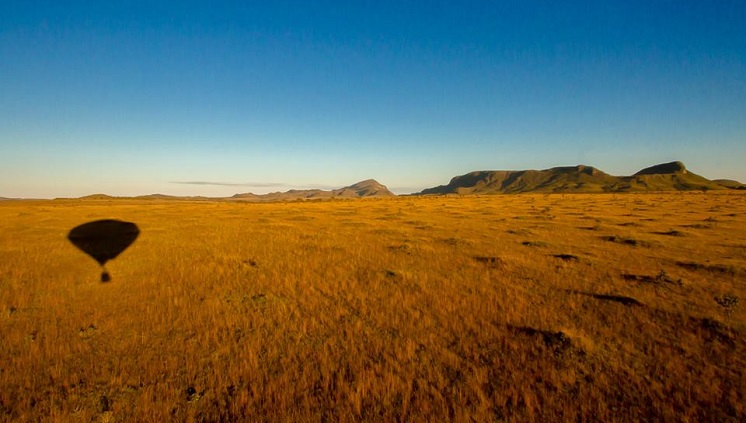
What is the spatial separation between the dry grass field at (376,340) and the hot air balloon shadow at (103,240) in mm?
1689

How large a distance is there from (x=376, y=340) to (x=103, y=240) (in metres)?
23.9

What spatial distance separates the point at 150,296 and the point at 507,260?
1549cm

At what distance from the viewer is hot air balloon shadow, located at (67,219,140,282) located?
1776 centimetres

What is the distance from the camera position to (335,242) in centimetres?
2298

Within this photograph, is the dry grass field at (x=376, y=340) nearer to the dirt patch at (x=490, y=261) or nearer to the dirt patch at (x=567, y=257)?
the dirt patch at (x=490, y=261)

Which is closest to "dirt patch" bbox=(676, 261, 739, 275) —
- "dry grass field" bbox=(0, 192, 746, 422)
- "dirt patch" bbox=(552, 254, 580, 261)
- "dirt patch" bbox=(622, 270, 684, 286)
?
"dry grass field" bbox=(0, 192, 746, 422)

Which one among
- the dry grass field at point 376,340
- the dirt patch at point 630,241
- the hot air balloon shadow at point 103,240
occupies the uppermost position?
the hot air balloon shadow at point 103,240

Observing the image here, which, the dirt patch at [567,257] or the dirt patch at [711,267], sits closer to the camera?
the dirt patch at [711,267]

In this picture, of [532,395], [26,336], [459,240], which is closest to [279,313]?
[26,336]

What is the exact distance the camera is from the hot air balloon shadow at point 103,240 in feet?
58.3

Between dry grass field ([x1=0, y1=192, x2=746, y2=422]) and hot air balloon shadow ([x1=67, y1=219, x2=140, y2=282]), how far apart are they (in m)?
1.69

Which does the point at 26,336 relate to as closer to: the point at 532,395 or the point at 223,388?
the point at 223,388

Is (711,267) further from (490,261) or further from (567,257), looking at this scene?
(490,261)

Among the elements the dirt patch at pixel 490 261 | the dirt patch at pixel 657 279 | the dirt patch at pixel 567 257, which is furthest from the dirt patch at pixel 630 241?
the dirt patch at pixel 490 261
